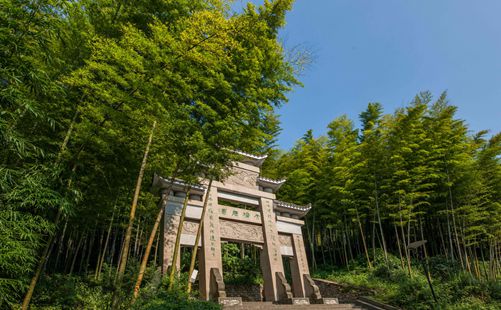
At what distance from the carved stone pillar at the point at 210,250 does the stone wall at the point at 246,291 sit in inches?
142

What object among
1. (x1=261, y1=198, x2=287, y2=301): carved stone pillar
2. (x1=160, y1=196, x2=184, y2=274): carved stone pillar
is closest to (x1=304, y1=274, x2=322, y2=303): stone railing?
(x1=261, y1=198, x2=287, y2=301): carved stone pillar

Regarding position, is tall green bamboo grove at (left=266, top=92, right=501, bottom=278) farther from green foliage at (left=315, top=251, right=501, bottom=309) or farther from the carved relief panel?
the carved relief panel

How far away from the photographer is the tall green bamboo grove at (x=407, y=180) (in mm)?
9945

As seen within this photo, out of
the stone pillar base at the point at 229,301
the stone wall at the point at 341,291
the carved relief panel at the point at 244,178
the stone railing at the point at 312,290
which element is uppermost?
the carved relief panel at the point at 244,178

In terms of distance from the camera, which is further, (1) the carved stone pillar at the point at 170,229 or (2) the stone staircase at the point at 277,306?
(1) the carved stone pillar at the point at 170,229

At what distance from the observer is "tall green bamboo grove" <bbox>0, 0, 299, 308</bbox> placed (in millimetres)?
3279

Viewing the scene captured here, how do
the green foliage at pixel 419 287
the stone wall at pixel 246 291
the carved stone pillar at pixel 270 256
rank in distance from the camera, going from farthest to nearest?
the stone wall at pixel 246 291 < the carved stone pillar at pixel 270 256 < the green foliage at pixel 419 287

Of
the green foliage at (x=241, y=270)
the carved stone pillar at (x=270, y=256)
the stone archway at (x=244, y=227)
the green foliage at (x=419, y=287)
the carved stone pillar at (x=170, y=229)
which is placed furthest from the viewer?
the green foliage at (x=241, y=270)

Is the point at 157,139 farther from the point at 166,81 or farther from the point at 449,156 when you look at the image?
the point at 449,156

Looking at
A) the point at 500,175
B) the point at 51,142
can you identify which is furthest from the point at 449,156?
the point at 51,142

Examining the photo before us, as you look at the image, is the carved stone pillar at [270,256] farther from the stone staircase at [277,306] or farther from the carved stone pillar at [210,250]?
the carved stone pillar at [210,250]

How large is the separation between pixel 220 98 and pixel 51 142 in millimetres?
2749

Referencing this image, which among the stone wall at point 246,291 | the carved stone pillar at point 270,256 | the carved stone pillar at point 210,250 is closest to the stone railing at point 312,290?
the carved stone pillar at point 270,256

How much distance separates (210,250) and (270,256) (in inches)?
72.3
